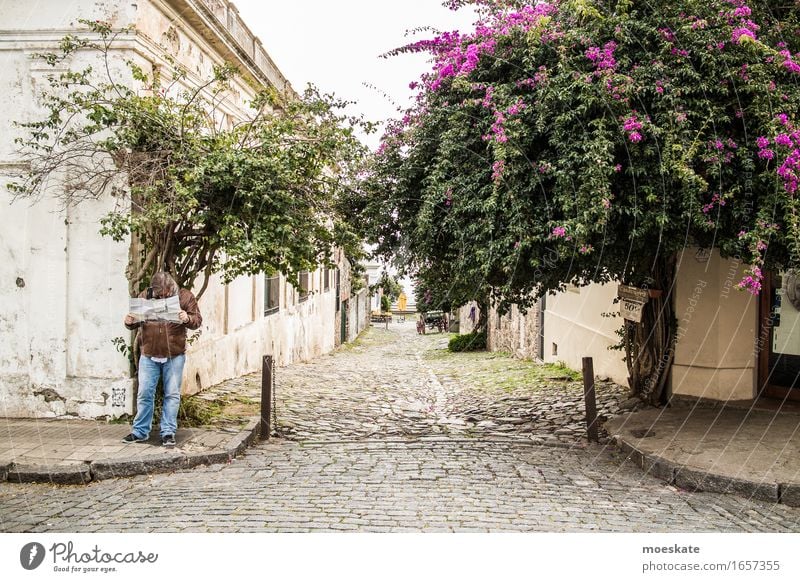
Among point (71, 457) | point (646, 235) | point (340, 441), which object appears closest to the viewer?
point (71, 457)

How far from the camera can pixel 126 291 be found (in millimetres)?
7656

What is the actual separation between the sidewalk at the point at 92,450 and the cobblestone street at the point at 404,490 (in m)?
0.15

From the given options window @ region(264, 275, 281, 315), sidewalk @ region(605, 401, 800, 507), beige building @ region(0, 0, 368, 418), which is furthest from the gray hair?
window @ region(264, 275, 281, 315)

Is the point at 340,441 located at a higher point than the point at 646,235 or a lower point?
A: lower

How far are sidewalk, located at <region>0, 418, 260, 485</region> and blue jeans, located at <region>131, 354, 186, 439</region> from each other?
0.57 feet

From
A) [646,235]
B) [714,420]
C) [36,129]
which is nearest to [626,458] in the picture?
[714,420]

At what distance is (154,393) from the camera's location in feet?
22.0

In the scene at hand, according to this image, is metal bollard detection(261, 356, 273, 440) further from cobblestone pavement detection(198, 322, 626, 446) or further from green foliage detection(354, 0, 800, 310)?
green foliage detection(354, 0, 800, 310)

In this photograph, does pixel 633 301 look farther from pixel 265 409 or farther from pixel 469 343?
pixel 469 343

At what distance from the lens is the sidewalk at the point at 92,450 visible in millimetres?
5848

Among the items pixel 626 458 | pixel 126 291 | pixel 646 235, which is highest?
pixel 646 235

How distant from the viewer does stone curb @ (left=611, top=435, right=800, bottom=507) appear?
5.41m
